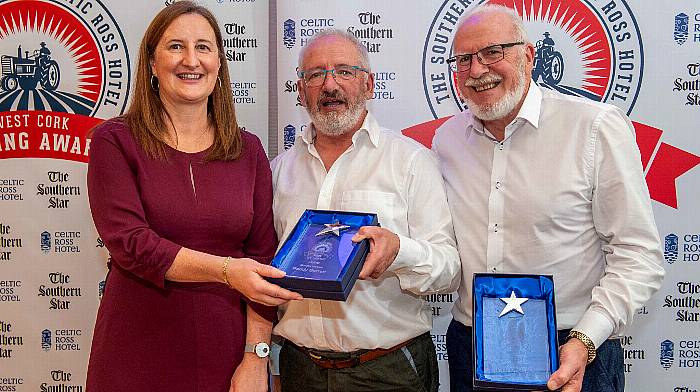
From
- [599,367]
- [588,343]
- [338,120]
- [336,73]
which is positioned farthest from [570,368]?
[336,73]

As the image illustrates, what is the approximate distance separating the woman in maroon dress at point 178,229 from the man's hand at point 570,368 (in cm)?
68

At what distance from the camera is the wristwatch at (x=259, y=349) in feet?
5.91

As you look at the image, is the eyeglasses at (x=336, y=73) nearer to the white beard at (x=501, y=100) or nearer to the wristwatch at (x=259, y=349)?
the white beard at (x=501, y=100)

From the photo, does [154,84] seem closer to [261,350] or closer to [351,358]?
[261,350]

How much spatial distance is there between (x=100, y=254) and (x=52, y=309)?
310 mm

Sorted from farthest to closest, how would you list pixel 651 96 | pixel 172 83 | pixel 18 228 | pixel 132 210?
1. pixel 18 228
2. pixel 651 96
3. pixel 172 83
4. pixel 132 210

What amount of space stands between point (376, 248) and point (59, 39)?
1772mm

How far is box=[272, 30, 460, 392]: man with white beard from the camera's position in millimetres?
1881

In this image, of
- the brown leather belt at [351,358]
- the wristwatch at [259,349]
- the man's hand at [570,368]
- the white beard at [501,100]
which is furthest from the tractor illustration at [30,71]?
the man's hand at [570,368]

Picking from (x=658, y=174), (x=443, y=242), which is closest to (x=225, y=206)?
(x=443, y=242)

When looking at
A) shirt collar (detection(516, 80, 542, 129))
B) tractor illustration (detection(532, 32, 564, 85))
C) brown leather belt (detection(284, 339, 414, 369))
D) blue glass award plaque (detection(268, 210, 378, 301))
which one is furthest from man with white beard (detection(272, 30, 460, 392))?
tractor illustration (detection(532, 32, 564, 85))

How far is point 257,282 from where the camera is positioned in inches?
60.1

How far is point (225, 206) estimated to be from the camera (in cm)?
175

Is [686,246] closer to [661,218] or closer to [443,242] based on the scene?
[661,218]
